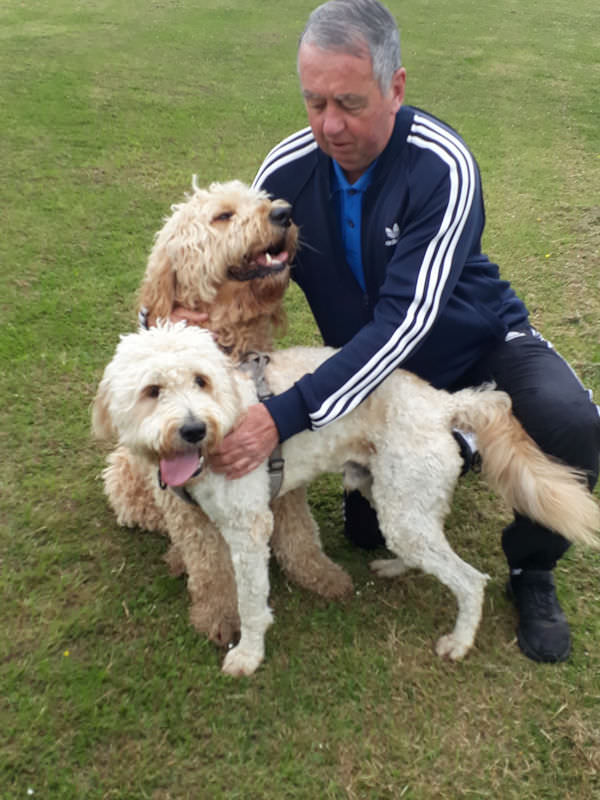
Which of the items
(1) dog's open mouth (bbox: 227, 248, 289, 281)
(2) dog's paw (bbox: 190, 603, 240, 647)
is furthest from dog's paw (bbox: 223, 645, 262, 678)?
(1) dog's open mouth (bbox: 227, 248, 289, 281)

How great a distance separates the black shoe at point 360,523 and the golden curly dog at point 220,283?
69cm

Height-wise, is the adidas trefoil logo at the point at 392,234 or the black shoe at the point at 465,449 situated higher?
the adidas trefoil logo at the point at 392,234

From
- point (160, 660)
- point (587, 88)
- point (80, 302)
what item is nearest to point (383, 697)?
point (160, 660)

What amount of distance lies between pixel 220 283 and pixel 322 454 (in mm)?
802

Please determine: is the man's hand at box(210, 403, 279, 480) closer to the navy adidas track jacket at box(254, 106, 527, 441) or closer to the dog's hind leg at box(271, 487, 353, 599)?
the navy adidas track jacket at box(254, 106, 527, 441)

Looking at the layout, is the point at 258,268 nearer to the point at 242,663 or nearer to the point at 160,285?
the point at 160,285

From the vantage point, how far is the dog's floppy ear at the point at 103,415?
7.11ft

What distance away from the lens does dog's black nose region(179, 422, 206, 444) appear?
6.58ft

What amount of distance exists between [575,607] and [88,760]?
6.81ft

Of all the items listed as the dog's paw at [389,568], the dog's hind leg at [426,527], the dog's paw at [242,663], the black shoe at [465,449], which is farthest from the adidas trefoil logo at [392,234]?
the dog's paw at [242,663]

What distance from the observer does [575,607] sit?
2852mm

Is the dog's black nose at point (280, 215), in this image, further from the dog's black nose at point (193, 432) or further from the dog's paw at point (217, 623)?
the dog's paw at point (217, 623)

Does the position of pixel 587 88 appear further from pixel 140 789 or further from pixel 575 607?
pixel 140 789

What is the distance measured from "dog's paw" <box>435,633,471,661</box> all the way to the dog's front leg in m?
0.72
